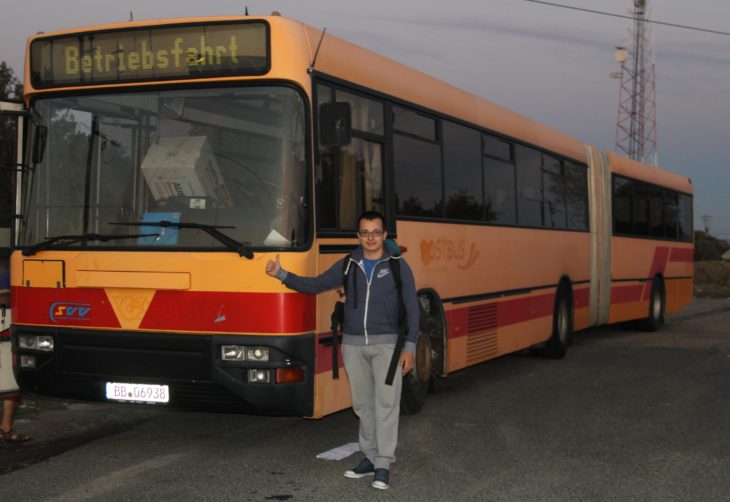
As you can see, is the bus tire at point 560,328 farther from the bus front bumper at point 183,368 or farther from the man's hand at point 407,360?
the man's hand at point 407,360

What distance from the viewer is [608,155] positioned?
17.1 meters

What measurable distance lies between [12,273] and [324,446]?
2.73 m

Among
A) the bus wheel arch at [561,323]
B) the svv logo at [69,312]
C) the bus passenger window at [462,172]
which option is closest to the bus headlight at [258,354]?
the svv logo at [69,312]

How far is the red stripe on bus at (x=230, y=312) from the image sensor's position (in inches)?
273

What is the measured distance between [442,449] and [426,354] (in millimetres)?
1779

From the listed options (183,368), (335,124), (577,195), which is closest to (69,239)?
(183,368)

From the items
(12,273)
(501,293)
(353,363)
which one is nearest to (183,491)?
(353,363)

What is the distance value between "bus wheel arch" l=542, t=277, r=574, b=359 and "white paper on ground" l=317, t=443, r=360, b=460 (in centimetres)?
655

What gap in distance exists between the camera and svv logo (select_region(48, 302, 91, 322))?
24.1ft

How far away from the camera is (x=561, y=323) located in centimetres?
1420

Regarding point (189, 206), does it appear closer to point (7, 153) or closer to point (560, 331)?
point (560, 331)

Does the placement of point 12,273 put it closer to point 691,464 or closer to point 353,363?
point 353,363

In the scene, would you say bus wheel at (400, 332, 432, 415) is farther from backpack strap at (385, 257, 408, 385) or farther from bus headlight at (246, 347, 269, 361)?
backpack strap at (385, 257, 408, 385)

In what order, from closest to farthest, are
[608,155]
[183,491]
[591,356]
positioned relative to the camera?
[183,491], [591,356], [608,155]
